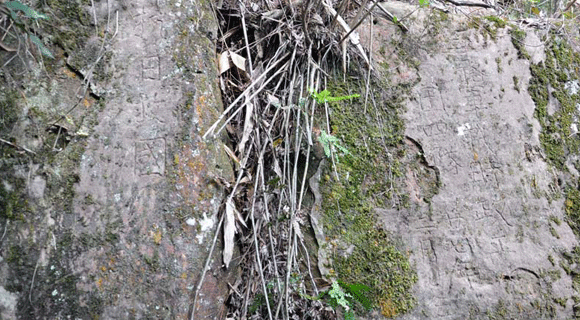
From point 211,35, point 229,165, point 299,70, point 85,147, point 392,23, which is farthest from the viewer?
point 392,23

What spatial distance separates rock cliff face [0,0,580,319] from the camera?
2062 mm

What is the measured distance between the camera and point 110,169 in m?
2.19

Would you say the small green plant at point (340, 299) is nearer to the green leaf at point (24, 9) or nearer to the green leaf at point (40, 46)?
the green leaf at point (40, 46)

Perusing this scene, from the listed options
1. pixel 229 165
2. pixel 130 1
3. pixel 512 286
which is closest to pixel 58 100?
pixel 130 1

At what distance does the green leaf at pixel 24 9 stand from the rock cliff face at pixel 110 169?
4.7 inches

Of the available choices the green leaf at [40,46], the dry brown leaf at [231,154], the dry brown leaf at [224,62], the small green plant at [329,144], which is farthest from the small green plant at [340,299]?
the green leaf at [40,46]

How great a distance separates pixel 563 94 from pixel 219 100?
210 cm

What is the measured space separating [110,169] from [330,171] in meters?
1.09

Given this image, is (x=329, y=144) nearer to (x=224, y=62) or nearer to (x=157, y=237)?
(x=224, y=62)

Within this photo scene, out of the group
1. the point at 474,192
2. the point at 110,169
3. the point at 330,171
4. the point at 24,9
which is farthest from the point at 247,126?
the point at 474,192

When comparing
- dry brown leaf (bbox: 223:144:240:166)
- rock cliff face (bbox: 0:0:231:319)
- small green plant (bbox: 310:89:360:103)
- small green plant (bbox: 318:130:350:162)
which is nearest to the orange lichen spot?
rock cliff face (bbox: 0:0:231:319)

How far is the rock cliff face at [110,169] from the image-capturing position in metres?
2.01

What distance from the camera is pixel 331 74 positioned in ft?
9.31

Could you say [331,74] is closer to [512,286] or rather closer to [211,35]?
[211,35]
